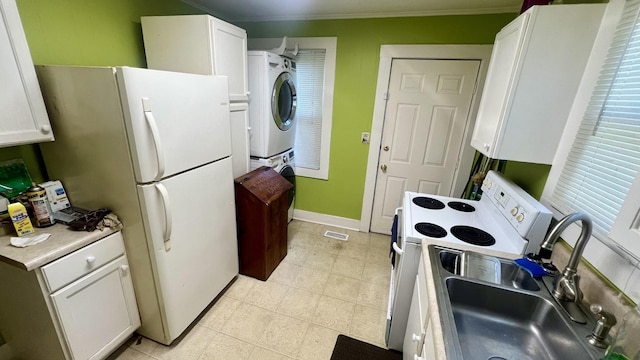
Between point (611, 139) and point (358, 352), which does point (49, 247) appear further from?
point (611, 139)

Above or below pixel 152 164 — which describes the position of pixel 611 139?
above

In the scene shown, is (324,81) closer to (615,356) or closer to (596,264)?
(596,264)

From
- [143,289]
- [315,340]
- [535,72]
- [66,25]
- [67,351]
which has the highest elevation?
[66,25]

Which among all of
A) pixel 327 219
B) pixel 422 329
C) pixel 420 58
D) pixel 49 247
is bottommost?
pixel 327 219

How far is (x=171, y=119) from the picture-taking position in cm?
140

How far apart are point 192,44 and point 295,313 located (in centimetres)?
211

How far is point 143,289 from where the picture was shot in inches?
61.8

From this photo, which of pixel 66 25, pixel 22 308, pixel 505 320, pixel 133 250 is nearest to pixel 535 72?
pixel 505 320

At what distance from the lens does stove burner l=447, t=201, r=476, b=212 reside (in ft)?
6.13

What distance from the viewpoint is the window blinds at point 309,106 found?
9.29 ft

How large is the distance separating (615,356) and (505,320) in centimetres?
40

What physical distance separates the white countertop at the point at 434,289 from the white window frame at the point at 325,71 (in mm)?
1879

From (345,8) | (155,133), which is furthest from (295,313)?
(345,8)

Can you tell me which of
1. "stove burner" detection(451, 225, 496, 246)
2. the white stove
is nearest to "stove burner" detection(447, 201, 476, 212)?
the white stove
